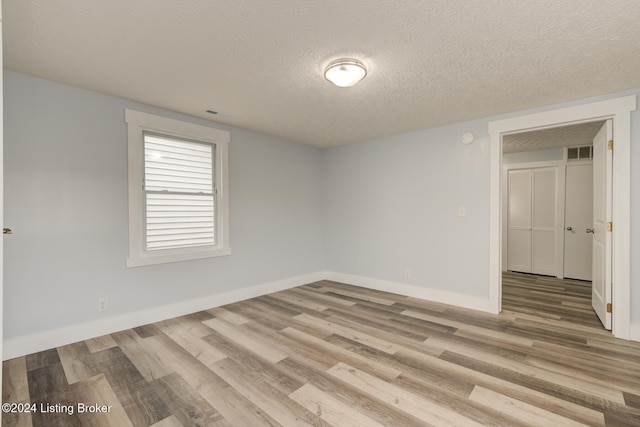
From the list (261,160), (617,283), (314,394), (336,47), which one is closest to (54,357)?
(314,394)

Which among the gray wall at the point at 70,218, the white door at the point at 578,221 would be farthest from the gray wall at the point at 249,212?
the white door at the point at 578,221

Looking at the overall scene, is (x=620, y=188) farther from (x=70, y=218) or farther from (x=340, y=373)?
(x=70, y=218)

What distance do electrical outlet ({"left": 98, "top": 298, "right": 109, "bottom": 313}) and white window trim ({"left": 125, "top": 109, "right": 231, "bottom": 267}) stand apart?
38 centimetres

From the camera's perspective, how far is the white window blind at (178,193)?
3283mm

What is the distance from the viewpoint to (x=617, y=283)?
2863mm

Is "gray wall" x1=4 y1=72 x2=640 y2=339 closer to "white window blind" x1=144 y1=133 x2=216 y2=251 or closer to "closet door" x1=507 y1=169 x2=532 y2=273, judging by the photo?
"white window blind" x1=144 y1=133 x2=216 y2=251

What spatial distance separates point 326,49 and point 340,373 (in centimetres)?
243

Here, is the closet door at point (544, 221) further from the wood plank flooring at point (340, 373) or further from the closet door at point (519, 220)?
the wood plank flooring at point (340, 373)

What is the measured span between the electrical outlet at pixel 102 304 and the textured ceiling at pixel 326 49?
2046mm

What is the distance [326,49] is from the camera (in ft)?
7.07

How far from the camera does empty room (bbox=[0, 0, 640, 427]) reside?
6.15 feet

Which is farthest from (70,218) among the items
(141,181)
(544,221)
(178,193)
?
(544,221)

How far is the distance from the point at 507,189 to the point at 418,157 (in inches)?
123

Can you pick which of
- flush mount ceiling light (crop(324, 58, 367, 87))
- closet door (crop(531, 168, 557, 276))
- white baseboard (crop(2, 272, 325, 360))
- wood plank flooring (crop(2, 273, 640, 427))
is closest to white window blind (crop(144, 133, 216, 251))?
white baseboard (crop(2, 272, 325, 360))
